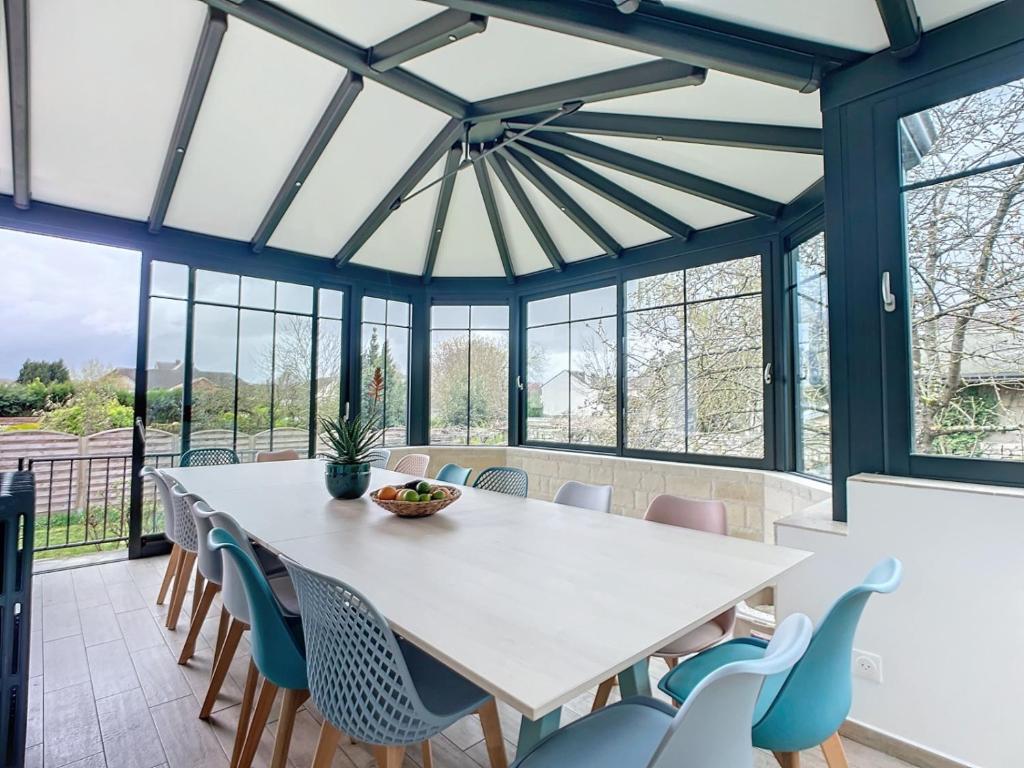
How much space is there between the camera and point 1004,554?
169 cm

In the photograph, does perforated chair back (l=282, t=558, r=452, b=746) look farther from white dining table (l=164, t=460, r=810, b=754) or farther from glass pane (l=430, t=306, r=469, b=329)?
glass pane (l=430, t=306, r=469, b=329)

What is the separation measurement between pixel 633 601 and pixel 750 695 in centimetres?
40

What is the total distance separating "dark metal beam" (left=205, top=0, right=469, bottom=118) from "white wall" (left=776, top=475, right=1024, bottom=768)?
312cm

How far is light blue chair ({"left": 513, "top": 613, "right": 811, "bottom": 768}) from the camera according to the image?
81 cm

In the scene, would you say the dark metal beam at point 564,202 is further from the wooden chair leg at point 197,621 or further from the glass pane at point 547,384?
the wooden chair leg at point 197,621

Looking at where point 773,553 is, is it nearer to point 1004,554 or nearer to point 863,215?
point 1004,554

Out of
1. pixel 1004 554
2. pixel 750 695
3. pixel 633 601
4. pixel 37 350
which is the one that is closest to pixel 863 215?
pixel 1004 554

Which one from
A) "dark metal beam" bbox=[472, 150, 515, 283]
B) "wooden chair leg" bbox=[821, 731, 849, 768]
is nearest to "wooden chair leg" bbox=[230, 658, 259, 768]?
"wooden chair leg" bbox=[821, 731, 849, 768]

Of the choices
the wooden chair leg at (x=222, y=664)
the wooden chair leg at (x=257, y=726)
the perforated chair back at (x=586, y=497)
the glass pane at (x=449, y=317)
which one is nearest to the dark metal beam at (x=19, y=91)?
the wooden chair leg at (x=222, y=664)

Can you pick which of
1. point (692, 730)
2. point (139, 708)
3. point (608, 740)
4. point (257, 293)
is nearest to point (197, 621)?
point (139, 708)

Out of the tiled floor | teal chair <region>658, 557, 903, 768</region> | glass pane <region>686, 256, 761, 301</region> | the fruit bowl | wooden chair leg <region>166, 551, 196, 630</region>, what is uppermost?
glass pane <region>686, 256, 761, 301</region>

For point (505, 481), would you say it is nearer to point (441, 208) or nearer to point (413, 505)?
point (413, 505)

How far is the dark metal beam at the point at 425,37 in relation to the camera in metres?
2.41

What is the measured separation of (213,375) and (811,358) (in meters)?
5.02
